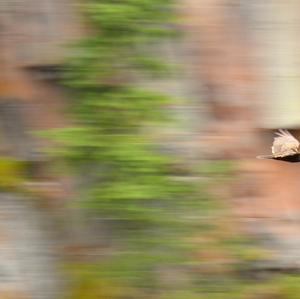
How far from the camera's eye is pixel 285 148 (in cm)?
251

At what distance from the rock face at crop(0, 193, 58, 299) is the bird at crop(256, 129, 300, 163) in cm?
77

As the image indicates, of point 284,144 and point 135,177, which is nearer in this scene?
point 135,177

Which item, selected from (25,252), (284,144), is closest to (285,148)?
(284,144)

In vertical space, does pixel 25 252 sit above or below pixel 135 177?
below

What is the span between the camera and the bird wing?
2.51 meters

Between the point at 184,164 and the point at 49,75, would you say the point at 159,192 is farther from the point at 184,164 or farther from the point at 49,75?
the point at 49,75

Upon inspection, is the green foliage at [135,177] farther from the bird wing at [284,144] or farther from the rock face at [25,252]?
the bird wing at [284,144]

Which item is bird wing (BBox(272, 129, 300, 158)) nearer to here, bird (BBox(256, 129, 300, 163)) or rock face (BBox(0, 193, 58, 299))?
bird (BBox(256, 129, 300, 163))

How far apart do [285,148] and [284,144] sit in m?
0.02

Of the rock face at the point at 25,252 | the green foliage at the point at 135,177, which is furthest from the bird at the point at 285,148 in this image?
the rock face at the point at 25,252

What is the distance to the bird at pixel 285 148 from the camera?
8.23 ft

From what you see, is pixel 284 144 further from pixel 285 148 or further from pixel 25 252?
pixel 25 252

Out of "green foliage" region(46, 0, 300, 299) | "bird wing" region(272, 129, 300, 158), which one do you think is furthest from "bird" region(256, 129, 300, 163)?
"green foliage" region(46, 0, 300, 299)

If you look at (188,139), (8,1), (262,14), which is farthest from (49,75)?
(262,14)
